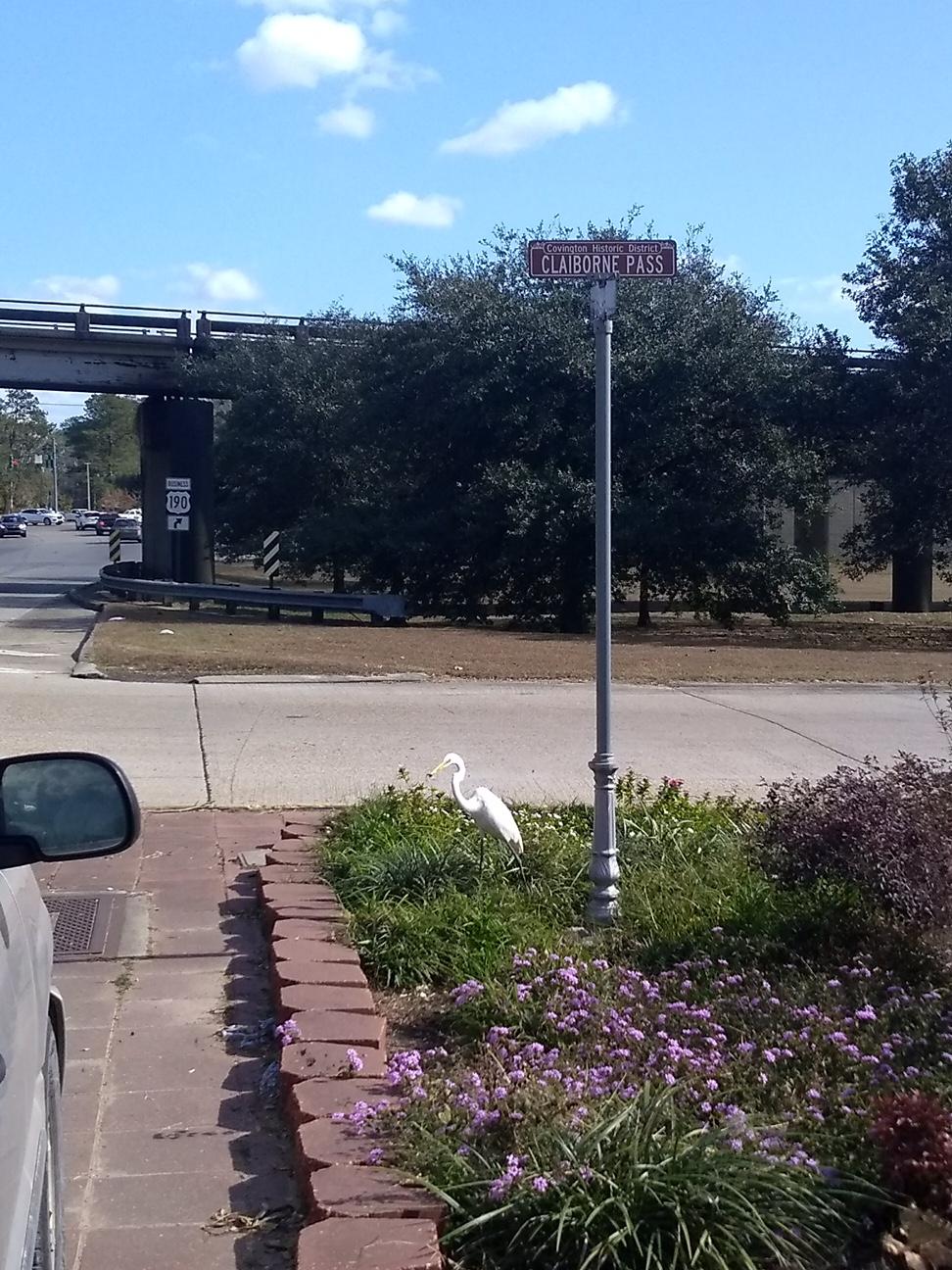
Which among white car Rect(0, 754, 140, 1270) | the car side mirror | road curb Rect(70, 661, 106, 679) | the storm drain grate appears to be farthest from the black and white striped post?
the car side mirror

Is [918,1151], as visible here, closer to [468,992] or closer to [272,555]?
[468,992]

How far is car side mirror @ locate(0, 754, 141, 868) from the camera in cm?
294

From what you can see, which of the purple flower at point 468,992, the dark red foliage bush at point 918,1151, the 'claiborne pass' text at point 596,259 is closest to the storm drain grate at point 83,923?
the purple flower at point 468,992

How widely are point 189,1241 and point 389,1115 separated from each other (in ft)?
2.00

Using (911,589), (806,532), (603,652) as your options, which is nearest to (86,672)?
(603,652)

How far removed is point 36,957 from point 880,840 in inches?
123

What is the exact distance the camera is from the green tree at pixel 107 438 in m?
147

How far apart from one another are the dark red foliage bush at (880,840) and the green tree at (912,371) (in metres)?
18.2

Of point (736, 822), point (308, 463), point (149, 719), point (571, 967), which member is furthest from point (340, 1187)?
point (308, 463)

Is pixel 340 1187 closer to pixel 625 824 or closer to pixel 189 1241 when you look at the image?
pixel 189 1241

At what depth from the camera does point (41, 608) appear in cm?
2891

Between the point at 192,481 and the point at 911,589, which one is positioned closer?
the point at 911,589

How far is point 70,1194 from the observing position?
152 inches

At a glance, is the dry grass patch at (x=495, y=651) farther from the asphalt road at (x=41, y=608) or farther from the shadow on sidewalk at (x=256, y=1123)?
the shadow on sidewalk at (x=256, y=1123)
